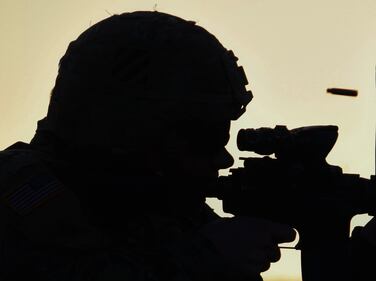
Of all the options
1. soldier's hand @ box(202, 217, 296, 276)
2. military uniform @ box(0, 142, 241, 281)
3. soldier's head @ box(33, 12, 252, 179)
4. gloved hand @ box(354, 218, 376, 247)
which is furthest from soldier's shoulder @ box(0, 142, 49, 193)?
gloved hand @ box(354, 218, 376, 247)

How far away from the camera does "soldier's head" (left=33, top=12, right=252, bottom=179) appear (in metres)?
4.01

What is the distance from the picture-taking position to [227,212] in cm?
397

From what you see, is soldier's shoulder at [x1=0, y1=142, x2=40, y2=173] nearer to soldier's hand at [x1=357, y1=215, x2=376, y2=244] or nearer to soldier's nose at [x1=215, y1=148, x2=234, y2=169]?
soldier's nose at [x1=215, y1=148, x2=234, y2=169]

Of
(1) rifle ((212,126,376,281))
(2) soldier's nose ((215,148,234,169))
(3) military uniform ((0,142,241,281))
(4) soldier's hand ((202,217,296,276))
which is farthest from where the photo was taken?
(2) soldier's nose ((215,148,234,169))

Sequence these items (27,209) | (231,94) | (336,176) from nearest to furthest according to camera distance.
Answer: (27,209), (336,176), (231,94)

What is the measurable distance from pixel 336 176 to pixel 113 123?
3.66 feet

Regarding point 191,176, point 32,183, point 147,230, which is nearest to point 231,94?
point 191,176

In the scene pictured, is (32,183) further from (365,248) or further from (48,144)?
(365,248)

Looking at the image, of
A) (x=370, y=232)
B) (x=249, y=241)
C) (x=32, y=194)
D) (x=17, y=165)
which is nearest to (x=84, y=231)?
(x=32, y=194)

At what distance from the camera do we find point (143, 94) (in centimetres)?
405

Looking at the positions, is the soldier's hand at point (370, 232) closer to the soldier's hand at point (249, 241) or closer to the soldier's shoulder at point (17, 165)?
the soldier's hand at point (249, 241)

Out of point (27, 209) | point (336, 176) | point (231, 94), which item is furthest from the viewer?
point (231, 94)

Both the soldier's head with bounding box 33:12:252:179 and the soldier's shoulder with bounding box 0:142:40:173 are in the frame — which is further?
the soldier's head with bounding box 33:12:252:179

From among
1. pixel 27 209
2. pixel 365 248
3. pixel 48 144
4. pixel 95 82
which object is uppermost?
pixel 95 82
